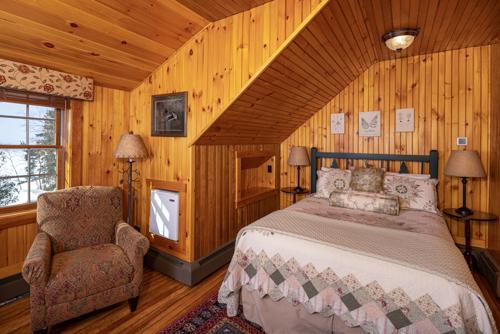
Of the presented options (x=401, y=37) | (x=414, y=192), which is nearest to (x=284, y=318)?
(x=414, y=192)

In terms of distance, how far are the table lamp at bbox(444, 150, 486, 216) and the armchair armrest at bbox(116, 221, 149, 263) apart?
2.98m

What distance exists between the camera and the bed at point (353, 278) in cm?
131

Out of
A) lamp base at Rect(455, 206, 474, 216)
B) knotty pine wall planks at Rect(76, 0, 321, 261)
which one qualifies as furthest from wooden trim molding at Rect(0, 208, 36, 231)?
lamp base at Rect(455, 206, 474, 216)

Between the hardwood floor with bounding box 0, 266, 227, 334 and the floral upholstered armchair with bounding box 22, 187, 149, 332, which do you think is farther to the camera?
the hardwood floor with bounding box 0, 266, 227, 334

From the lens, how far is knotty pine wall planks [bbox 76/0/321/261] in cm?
205

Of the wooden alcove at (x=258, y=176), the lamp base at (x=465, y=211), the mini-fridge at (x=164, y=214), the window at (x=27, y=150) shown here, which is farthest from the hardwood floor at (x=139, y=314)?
the lamp base at (x=465, y=211)

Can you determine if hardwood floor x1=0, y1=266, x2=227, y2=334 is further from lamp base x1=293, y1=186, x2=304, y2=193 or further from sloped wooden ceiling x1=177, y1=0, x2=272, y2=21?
sloped wooden ceiling x1=177, y1=0, x2=272, y2=21

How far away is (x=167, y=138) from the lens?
2699 millimetres

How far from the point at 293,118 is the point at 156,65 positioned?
5.83ft

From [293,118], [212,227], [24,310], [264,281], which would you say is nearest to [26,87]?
[24,310]

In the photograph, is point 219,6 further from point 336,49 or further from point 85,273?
point 85,273

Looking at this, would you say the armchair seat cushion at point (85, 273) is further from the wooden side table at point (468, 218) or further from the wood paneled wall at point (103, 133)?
the wooden side table at point (468, 218)

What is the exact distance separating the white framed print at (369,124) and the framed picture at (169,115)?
2273 mm

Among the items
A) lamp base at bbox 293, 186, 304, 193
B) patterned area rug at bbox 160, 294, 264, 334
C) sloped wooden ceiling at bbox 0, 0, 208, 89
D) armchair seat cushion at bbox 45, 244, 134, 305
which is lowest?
patterned area rug at bbox 160, 294, 264, 334
